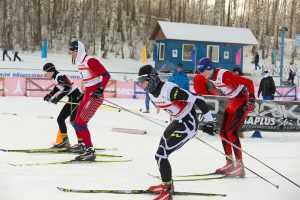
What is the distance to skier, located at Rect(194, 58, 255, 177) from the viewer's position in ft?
20.1

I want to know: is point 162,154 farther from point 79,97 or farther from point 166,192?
point 79,97

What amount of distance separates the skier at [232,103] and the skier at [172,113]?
131 centimetres

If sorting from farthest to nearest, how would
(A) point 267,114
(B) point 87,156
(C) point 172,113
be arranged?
1. (A) point 267,114
2. (B) point 87,156
3. (C) point 172,113

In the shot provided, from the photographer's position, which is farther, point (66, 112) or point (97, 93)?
point (66, 112)

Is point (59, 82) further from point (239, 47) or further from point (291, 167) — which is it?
point (239, 47)

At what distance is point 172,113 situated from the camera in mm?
4941

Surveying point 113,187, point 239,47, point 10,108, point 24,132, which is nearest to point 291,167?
point 113,187

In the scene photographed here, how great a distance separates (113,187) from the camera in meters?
5.34

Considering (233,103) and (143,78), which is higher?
(143,78)

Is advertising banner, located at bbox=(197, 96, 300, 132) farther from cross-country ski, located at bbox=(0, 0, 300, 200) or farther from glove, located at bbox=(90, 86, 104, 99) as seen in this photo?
glove, located at bbox=(90, 86, 104, 99)

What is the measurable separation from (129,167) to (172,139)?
1960 mm

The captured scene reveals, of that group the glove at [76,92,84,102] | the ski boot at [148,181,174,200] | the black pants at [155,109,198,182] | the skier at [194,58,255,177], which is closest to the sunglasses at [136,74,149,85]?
the black pants at [155,109,198,182]

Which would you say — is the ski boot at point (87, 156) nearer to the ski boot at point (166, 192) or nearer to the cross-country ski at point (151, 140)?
the cross-country ski at point (151, 140)

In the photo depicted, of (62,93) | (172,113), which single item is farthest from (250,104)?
(62,93)
